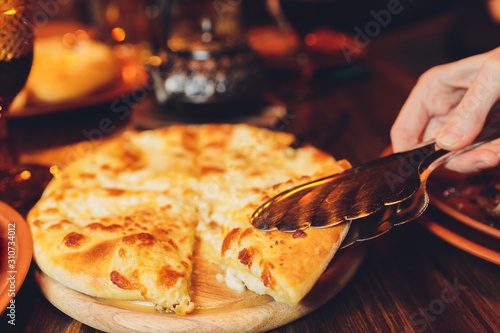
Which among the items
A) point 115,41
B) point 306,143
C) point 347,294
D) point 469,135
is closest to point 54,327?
point 347,294

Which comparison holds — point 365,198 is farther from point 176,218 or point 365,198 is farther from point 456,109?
point 176,218

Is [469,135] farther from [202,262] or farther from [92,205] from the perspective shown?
[92,205]

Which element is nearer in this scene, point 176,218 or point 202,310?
point 202,310

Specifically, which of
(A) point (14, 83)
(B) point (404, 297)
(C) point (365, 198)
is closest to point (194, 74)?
(A) point (14, 83)

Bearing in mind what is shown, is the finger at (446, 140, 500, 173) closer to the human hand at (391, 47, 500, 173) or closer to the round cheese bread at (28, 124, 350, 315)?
the human hand at (391, 47, 500, 173)

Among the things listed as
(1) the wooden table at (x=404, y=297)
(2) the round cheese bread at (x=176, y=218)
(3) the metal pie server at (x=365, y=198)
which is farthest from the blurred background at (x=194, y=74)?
(3) the metal pie server at (x=365, y=198)

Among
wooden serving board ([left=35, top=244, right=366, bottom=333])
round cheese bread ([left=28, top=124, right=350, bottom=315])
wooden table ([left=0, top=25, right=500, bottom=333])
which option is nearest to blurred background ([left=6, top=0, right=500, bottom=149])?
round cheese bread ([left=28, top=124, right=350, bottom=315])

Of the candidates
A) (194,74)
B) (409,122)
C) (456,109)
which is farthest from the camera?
(194,74)

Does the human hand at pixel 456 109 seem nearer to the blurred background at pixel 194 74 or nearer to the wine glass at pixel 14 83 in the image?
the blurred background at pixel 194 74
